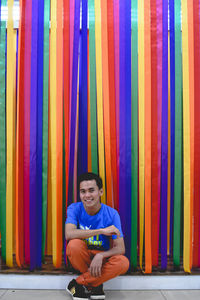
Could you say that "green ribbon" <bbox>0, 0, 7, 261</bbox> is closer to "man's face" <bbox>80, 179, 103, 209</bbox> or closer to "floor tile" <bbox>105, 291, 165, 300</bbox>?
"man's face" <bbox>80, 179, 103, 209</bbox>

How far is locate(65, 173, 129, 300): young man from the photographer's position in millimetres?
1652

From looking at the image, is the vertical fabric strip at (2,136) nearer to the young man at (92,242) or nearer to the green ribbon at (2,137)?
the green ribbon at (2,137)

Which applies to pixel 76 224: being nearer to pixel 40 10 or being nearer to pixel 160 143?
pixel 160 143

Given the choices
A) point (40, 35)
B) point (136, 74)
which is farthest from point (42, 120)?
point (136, 74)

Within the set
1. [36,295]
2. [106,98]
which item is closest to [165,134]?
[106,98]

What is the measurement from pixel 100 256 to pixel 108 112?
911 mm

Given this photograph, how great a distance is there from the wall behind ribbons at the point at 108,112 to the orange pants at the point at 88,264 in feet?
0.71

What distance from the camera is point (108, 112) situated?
1.88 m

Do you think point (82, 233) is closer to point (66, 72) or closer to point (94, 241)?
point (94, 241)

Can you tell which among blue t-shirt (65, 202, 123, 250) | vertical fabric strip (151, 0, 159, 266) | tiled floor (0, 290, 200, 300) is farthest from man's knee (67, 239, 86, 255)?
vertical fabric strip (151, 0, 159, 266)

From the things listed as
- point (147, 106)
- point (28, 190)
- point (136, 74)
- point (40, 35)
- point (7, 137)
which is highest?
point (40, 35)

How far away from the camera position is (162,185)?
1.90 m

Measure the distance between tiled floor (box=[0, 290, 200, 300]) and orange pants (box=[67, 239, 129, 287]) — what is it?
0.56ft

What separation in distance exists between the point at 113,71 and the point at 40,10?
64cm
